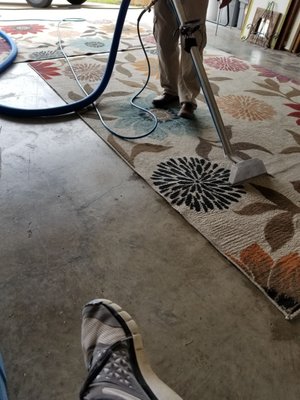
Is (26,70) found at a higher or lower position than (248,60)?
lower

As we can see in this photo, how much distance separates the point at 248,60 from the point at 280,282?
8.09ft

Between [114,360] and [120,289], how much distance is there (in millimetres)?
247

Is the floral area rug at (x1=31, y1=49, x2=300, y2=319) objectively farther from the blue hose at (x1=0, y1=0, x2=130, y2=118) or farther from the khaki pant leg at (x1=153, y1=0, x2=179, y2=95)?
the khaki pant leg at (x1=153, y1=0, x2=179, y2=95)

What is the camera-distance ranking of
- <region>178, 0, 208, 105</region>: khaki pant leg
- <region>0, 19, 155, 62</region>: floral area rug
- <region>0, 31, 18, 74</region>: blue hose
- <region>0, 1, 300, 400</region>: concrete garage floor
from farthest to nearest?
<region>0, 19, 155, 62</region>: floral area rug, <region>0, 31, 18, 74</region>: blue hose, <region>178, 0, 208, 105</region>: khaki pant leg, <region>0, 1, 300, 400</region>: concrete garage floor

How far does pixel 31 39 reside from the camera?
2.78 m

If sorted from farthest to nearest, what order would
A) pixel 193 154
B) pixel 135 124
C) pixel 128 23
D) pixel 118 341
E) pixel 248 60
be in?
pixel 128 23, pixel 248 60, pixel 135 124, pixel 193 154, pixel 118 341

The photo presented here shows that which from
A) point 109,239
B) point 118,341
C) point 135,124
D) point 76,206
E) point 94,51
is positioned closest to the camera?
point 118,341

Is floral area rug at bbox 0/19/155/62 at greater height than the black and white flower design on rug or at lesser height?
lesser

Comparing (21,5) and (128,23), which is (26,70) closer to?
(128,23)

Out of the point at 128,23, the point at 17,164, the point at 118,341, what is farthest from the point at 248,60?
the point at 118,341

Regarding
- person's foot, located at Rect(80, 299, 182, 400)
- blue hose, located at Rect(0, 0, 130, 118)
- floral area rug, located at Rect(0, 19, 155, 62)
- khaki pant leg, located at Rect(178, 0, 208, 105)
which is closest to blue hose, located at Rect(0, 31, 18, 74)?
floral area rug, located at Rect(0, 19, 155, 62)

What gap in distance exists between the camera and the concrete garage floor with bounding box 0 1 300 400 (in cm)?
75

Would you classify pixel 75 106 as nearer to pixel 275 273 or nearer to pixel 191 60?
pixel 191 60

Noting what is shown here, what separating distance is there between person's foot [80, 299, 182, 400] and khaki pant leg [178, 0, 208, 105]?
127cm
